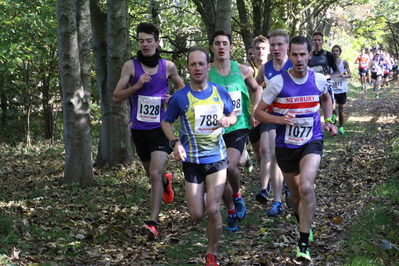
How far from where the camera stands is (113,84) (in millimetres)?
9609

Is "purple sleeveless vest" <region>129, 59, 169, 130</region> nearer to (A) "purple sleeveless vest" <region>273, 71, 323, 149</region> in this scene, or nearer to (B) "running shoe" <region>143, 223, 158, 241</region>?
(B) "running shoe" <region>143, 223, 158, 241</region>

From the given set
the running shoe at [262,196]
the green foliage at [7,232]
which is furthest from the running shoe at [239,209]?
the green foliage at [7,232]

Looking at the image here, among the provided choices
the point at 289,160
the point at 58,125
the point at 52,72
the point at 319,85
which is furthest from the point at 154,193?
the point at 58,125

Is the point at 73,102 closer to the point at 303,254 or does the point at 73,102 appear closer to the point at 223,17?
the point at 223,17

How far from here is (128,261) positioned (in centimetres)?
523

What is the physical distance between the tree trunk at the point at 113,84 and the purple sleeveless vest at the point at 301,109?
486cm

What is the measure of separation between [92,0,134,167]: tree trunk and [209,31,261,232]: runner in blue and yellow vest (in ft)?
11.5

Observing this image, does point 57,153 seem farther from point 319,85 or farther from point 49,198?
point 319,85

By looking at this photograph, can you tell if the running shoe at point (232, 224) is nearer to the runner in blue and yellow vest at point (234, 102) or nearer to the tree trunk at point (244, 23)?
the runner in blue and yellow vest at point (234, 102)

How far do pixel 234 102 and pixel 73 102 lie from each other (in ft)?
10.2

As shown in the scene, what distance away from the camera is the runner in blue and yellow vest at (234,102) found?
6277 mm

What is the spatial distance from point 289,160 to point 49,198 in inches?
156

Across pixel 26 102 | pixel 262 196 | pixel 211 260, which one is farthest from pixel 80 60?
pixel 26 102

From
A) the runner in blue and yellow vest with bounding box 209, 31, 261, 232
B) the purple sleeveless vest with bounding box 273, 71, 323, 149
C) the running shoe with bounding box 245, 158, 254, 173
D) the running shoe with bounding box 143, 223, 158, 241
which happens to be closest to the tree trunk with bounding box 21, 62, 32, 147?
the running shoe with bounding box 245, 158, 254, 173
